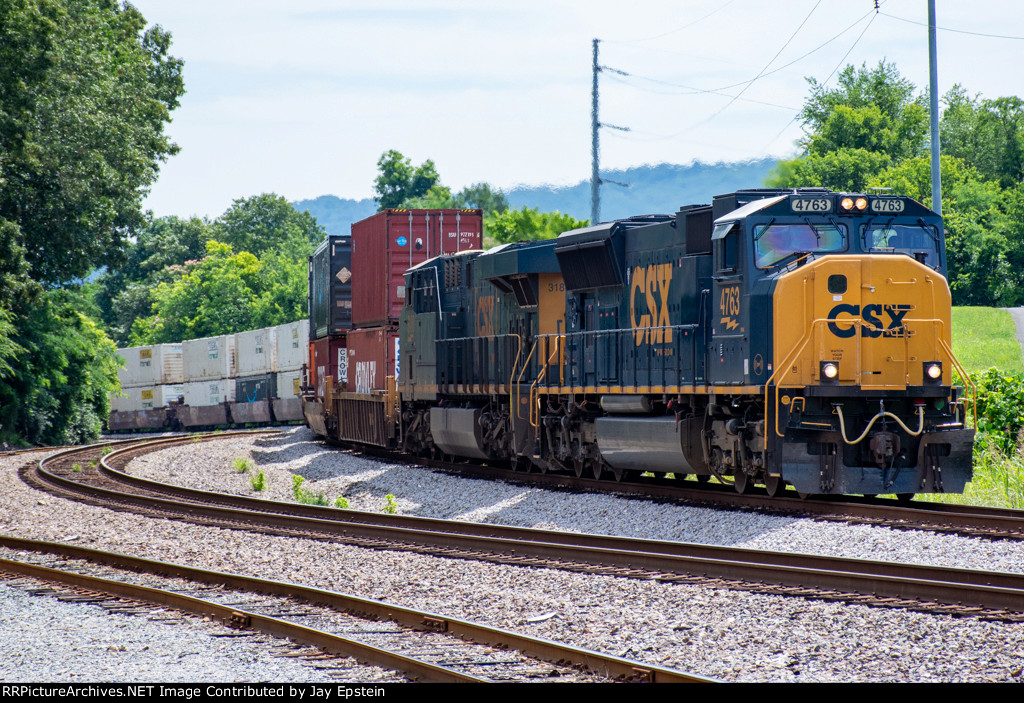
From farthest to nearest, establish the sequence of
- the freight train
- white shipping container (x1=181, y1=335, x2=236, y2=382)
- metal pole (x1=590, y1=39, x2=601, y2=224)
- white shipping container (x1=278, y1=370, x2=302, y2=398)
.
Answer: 1. white shipping container (x1=181, y1=335, x2=236, y2=382)
2. white shipping container (x1=278, y1=370, x2=302, y2=398)
3. metal pole (x1=590, y1=39, x2=601, y2=224)
4. the freight train

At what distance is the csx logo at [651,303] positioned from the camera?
587 inches

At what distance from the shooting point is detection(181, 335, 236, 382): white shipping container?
51938mm

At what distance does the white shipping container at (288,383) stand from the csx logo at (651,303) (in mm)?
28807

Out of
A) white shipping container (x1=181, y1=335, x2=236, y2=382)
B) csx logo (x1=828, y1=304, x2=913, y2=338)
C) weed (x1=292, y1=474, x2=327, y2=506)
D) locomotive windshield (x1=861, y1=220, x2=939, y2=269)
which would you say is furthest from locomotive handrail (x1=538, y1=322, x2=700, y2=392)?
white shipping container (x1=181, y1=335, x2=236, y2=382)

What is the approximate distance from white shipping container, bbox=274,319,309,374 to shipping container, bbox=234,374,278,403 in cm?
89

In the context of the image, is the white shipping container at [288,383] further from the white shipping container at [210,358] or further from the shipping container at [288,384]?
the white shipping container at [210,358]

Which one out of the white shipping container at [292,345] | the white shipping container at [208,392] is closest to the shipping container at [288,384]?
the white shipping container at [292,345]

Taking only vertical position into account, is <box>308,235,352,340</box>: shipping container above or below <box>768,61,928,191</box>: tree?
below

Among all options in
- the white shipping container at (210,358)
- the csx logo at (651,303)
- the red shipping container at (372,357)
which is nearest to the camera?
the csx logo at (651,303)

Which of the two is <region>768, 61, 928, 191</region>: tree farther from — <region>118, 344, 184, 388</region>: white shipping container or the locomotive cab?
the locomotive cab
